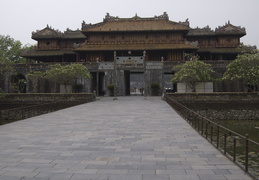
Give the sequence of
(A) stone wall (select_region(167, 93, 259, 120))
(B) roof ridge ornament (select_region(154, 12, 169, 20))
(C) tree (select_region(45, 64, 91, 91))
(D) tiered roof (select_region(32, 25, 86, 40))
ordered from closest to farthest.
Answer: (A) stone wall (select_region(167, 93, 259, 120)) → (C) tree (select_region(45, 64, 91, 91)) → (B) roof ridge ornament (select_region(154, 12, 169, 20)) → (D) tiered roof (select_region(32, 25, 86, 40))

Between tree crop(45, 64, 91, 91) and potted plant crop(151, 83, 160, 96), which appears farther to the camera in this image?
potted plant crop(151, 83, 160, 96)

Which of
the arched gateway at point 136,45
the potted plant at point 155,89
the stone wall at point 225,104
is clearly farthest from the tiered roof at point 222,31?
the stone wall at point 225,104

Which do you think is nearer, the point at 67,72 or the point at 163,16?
the point at 67,72

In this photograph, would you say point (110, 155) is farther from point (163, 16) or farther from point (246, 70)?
point (163, 16)

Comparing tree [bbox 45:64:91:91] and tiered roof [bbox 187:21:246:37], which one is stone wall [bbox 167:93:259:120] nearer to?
tree [bbox 45:64:91:91]

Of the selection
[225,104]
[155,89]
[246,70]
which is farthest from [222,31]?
[225,104]

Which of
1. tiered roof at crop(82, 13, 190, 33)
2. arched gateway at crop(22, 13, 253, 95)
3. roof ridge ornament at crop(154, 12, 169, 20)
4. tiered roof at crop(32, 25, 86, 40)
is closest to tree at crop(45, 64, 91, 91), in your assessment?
arched gateway at crop(22, 13, 253, 95)

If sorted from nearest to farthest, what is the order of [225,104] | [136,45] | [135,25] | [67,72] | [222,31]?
[225,104] < [67,72] < [136,45] < [135,25] < [222,31]

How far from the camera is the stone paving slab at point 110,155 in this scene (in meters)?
5.89

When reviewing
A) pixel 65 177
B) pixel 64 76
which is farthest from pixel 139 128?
pixel 64 76

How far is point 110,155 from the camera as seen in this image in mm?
7480

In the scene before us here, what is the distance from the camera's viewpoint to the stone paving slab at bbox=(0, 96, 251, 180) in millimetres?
5891

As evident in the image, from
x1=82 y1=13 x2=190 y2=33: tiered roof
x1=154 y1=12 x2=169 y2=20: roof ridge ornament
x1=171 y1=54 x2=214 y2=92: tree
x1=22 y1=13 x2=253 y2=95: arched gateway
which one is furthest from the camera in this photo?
x1=154 y1=12 x2=169 y2=20: roof ridge ornament

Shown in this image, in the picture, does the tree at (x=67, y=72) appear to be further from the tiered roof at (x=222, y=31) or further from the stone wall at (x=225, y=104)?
the tiered roof at (x=222, y=31)
